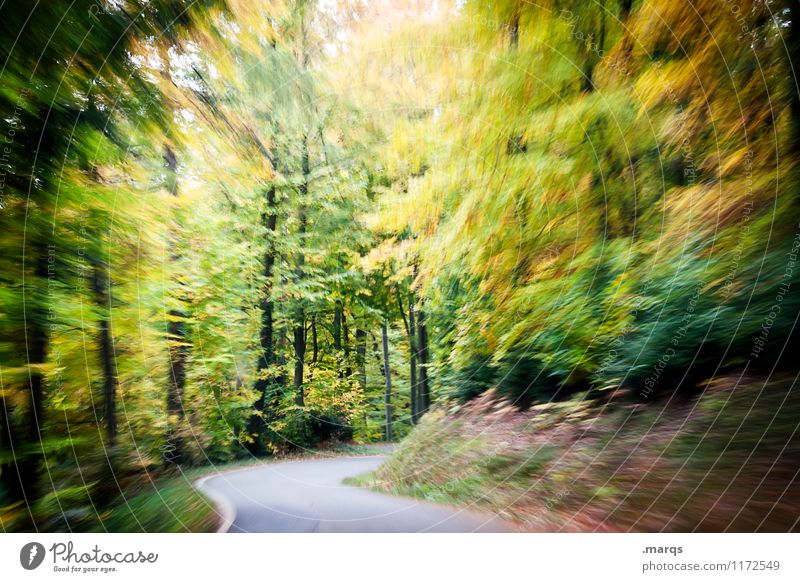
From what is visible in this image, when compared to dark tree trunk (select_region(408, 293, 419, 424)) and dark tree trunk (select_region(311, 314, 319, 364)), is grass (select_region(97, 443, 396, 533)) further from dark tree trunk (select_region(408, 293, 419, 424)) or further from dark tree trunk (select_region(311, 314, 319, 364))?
dark tree trunk (select_region(408, 293, 419, 424))

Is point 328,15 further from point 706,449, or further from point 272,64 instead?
point 706,449

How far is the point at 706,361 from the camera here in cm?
233

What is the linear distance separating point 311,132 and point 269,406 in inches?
123

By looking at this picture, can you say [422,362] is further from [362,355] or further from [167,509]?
[167,509]

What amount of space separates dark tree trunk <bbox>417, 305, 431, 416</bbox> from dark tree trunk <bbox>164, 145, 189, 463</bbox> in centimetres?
234

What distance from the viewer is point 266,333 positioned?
12.7ft

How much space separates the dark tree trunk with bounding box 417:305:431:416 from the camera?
388 cm

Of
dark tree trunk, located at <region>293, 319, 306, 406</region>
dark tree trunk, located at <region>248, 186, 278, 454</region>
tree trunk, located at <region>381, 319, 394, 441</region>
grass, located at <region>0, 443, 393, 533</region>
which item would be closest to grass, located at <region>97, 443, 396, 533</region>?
grass, located at <region>0, 443, 393, 533</region>

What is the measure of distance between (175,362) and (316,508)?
6.19 ft

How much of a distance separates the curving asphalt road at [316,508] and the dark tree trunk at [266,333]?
62 centimetres

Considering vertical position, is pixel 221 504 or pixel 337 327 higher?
pixel 337 327

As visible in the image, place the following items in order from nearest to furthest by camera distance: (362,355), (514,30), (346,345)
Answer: (514,30)
(346,345)
(362,355)

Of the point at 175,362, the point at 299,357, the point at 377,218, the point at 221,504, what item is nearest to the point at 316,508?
the point at 221,504

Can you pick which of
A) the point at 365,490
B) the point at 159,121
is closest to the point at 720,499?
the point at 365,490
